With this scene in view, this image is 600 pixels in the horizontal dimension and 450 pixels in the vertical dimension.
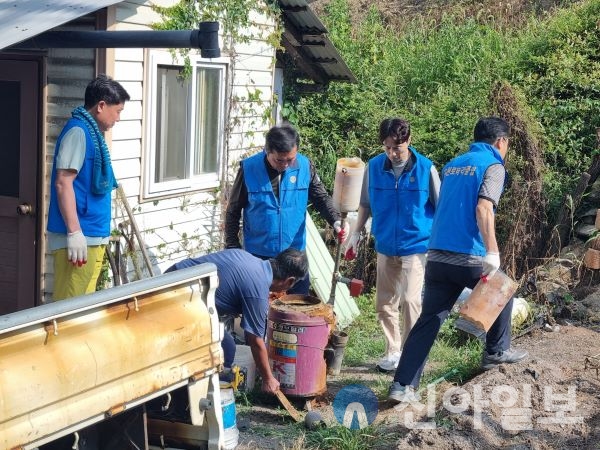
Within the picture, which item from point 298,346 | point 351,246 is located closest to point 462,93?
point 351,246

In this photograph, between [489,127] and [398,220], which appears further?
[398,220]

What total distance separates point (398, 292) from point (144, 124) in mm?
2691

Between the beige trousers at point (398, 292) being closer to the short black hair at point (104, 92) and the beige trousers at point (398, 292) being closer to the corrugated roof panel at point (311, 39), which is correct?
the short black hair at point (104, 92)

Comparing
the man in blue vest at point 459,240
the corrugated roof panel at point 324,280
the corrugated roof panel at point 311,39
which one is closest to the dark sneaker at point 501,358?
the man in blue vest at point 459,240

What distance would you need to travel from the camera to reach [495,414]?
5406mm

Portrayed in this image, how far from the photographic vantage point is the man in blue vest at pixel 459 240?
588 cm

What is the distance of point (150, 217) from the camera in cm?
796

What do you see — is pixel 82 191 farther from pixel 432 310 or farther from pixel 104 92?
pixel 432 310

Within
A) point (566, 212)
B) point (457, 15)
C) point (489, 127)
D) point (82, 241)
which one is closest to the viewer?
point (82, 241)

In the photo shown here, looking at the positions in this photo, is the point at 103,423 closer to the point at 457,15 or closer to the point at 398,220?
the point at 398,220

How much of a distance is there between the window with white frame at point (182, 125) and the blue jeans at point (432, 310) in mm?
2966

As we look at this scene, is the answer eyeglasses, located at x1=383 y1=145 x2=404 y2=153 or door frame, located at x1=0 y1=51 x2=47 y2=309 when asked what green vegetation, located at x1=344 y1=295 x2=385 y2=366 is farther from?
door frame, located at x1=0 y1=51 x2=47 y2=309

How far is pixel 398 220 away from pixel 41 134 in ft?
9.74

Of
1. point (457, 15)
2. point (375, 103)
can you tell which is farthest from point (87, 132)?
point (457, 15)
